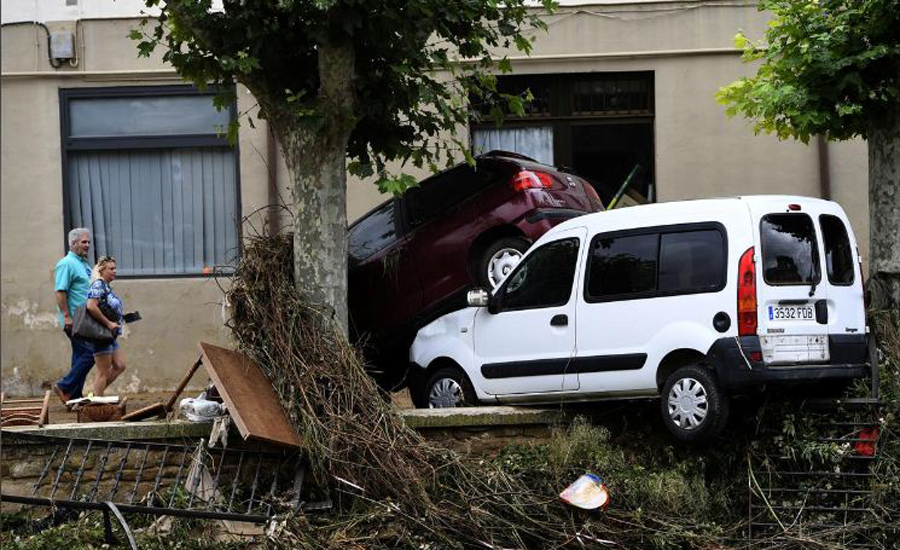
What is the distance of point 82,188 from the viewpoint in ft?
49.9

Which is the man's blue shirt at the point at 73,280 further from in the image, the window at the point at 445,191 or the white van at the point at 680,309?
the white van at the point at 680,309

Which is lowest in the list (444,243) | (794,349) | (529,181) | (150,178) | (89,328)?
(794,349)

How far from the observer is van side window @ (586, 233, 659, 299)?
8.99 metres

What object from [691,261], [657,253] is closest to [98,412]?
[657,253]

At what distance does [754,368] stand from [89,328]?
5902mm

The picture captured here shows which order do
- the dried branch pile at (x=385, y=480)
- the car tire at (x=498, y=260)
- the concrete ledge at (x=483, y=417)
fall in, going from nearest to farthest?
the dried branch pile at (x=385, y=480) < the concrete ledge at (x=483, y=417) < the car tire at (x=498, y=260)

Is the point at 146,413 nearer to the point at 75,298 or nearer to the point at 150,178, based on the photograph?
the point at 75,298

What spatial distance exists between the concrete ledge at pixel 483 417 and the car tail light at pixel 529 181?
2.16 m

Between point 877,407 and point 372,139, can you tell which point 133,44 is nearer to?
point 372,139

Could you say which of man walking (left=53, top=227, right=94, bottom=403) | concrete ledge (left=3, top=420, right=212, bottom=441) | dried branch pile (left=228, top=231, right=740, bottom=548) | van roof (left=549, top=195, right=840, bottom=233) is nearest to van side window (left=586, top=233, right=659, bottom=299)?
van roof (left=549, top=195, right=840, bottom=233)

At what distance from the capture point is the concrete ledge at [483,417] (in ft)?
30.1

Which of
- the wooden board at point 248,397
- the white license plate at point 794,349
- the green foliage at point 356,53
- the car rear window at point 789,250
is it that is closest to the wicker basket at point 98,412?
the wooden board at point 248,397

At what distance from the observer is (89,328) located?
10.9 m

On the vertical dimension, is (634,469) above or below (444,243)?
below
